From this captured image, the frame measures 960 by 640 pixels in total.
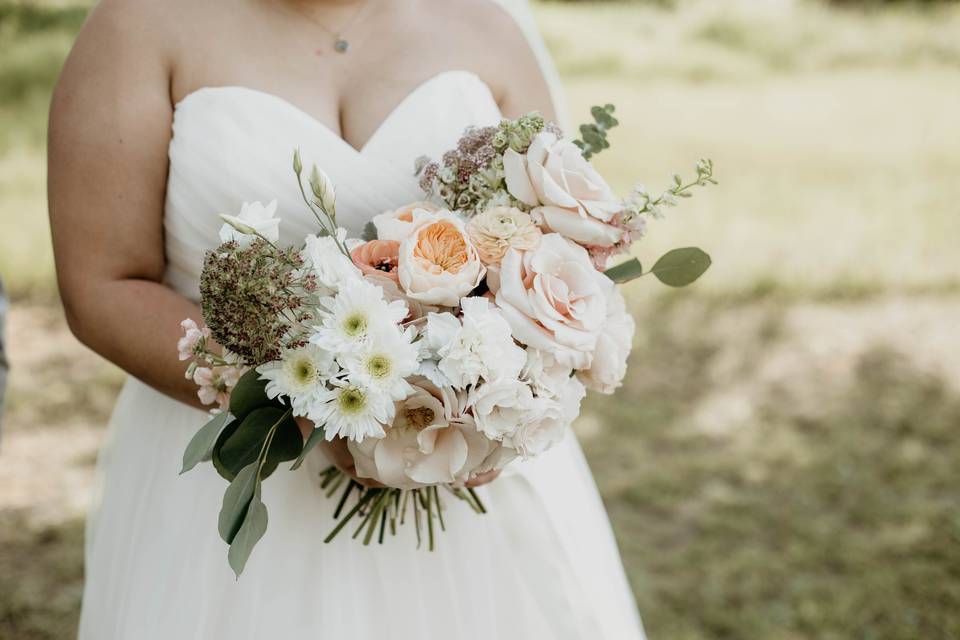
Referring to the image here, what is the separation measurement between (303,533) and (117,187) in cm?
75

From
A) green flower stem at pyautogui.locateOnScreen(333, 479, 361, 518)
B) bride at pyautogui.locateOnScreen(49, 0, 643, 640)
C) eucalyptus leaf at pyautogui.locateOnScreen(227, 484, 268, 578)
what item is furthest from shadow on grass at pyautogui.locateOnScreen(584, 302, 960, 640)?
eucalyptus leaf at pyautogui.locateOnScreen(227, 484, 268, 578)

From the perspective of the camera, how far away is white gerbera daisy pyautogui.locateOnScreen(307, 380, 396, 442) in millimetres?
1349

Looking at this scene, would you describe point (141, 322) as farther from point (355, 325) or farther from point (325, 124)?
point (355, 325)

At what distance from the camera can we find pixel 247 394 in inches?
57.4

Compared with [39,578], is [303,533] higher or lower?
higher

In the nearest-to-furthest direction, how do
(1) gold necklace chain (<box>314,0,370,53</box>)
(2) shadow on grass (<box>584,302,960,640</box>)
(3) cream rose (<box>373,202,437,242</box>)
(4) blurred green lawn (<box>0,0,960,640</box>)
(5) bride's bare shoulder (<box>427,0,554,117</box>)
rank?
(3) cream rose (<box>373,202,437,242</box>), (1) gold necklace chain (<box>314,0,370,53</box>), (5) bride's bare shoulder (<box>427,0,554,117</box>), (2) shadow on grass (<box>584,302,960,640</box>), (4) blurred green lawn (<box>0,0,960,640</box>)

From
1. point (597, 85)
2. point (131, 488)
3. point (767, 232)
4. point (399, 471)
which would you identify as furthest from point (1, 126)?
point (399, 471)

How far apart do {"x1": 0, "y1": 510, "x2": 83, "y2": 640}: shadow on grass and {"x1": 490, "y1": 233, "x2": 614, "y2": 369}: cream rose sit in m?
2.80

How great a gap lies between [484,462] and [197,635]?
2.39ft

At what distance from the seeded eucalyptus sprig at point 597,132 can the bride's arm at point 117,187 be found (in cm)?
79

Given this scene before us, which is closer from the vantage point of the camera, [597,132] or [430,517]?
[597,132]

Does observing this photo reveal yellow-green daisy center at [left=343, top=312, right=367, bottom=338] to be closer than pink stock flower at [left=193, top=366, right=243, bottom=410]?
Yes

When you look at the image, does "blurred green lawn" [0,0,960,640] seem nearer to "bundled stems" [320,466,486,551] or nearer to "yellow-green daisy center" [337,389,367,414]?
"bundled stems" [320,466,486,551]

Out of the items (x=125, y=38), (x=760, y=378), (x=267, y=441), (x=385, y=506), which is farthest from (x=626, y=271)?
Result: (x=760, y=378)
